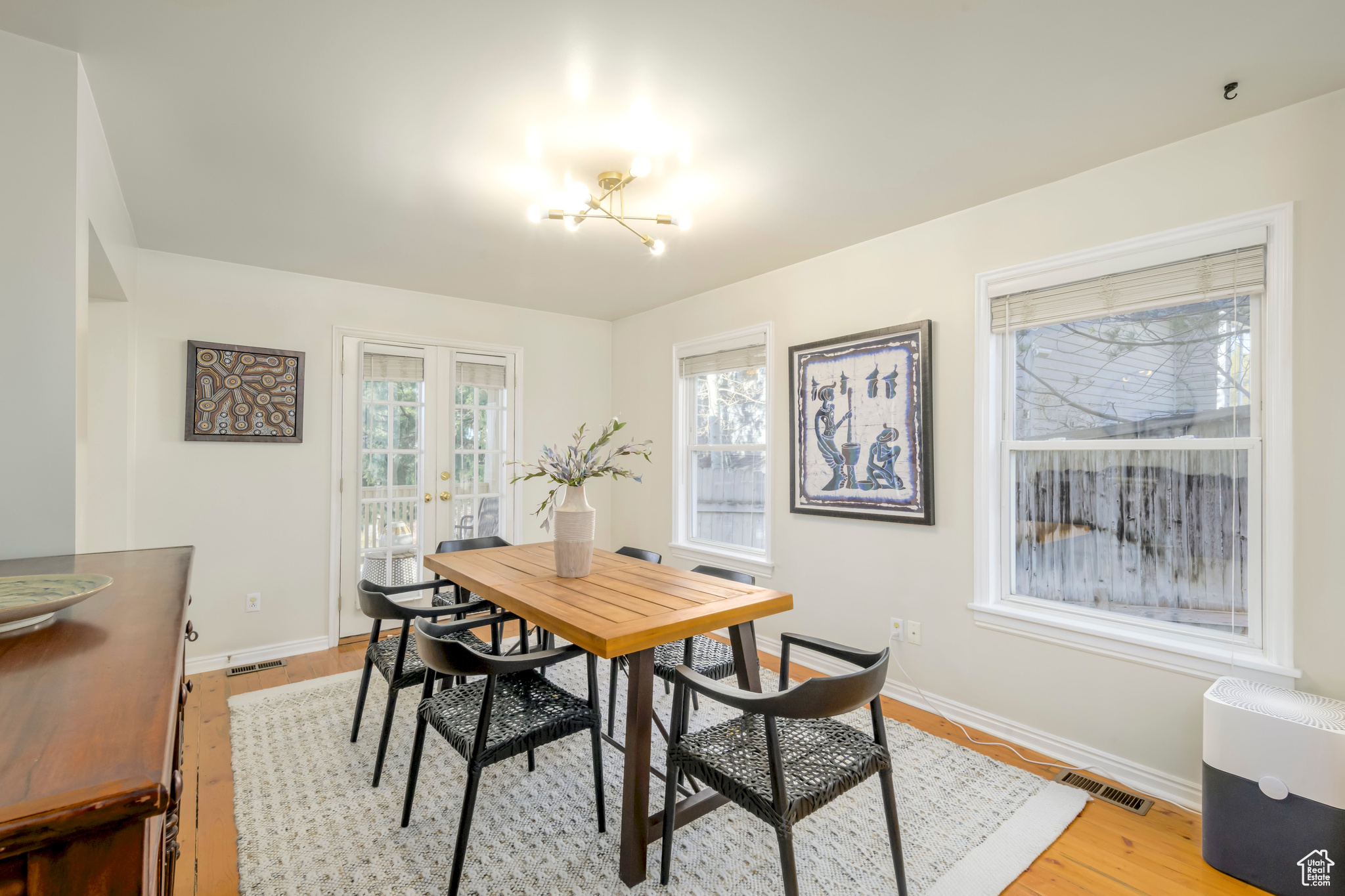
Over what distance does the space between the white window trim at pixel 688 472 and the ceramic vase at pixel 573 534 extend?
1.64m

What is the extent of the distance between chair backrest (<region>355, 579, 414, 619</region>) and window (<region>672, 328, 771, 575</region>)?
2.28 m

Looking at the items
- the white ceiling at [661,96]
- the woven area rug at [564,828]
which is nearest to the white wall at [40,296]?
the white ceiling at [661,96]

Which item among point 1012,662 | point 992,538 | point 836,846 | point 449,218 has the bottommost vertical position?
point 836,846

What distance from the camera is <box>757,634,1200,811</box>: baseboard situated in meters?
2.20

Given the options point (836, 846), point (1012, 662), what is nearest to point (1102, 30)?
point (1012, 662)

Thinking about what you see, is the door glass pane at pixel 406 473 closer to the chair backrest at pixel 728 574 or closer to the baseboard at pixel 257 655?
Answer: the baseboard at pixel 257 655

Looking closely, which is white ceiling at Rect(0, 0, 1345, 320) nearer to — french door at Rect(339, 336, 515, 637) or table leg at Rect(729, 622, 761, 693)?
french door at Rect(339, 336, 515, 637)

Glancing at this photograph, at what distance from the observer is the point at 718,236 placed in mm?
3180

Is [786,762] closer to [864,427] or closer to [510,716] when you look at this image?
[510,716]

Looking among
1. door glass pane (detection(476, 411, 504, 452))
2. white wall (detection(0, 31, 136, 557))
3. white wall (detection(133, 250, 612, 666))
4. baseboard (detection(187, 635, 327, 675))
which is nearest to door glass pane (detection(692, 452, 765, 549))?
door glass pane (detection(476, 411, 504, 452))

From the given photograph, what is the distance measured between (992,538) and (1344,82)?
6.28ft

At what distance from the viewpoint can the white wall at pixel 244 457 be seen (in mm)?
3418

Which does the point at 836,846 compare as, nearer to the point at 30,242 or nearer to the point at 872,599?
the point at 872,599

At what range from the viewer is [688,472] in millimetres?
4531
